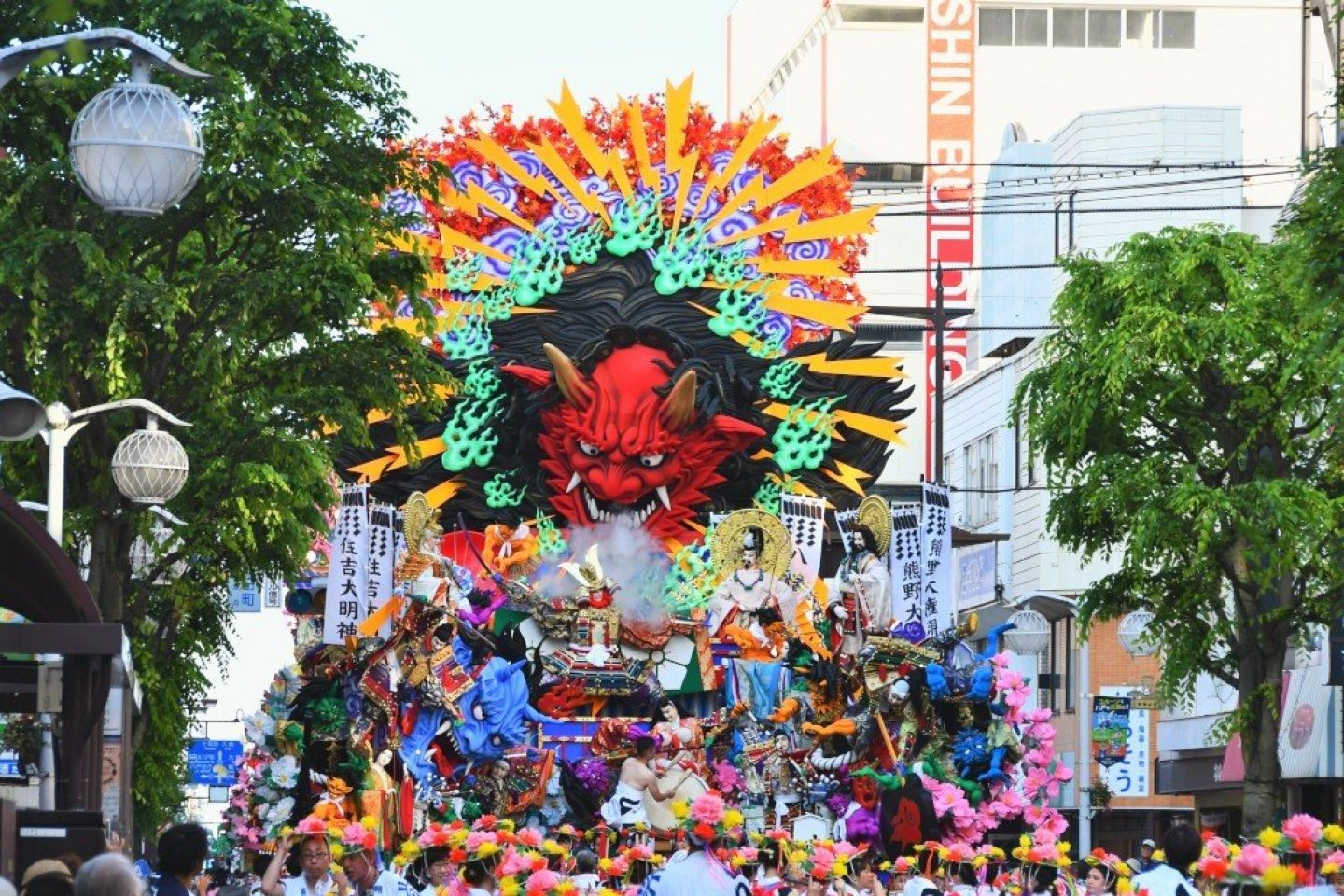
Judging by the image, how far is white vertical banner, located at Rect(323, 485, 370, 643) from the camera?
33156 mm

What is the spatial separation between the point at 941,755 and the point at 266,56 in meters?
12.0

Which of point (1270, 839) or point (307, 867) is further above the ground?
point (1270, 839)

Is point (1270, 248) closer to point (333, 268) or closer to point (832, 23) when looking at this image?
point (333, 268)

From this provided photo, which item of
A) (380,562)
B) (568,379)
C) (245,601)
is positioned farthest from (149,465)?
(245,601)

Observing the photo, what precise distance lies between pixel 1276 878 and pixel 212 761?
44287 millimetres

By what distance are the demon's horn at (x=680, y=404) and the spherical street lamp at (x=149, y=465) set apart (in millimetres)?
14921

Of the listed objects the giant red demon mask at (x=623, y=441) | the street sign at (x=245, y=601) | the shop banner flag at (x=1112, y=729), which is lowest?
the shop banner flag at (x=1112, y=729)

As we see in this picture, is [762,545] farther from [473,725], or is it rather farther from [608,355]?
[473,725]

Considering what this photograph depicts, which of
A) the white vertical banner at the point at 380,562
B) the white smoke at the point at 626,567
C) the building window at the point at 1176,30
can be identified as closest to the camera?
the white vertical banner at the point at 380,562

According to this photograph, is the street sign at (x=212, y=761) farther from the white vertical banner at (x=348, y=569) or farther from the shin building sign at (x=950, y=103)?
the shin building sign at (x=950, y=103)

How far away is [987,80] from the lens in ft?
244

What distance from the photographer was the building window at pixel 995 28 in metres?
74.4

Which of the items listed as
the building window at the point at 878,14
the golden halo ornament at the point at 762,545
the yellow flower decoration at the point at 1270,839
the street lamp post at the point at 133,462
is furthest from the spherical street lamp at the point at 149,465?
the building window at the point at 878,14

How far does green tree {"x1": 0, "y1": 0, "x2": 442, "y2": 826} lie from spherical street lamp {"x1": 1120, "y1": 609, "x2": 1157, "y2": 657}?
14503 millimetres
